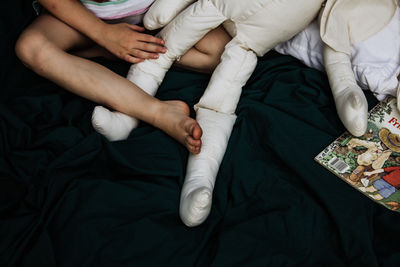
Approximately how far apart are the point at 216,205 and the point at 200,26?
0.43 metres

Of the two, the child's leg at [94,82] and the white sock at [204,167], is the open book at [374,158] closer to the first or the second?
the white sock at [204,167]

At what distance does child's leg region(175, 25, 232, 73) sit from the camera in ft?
3.05

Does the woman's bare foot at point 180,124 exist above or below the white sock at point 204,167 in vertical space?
above

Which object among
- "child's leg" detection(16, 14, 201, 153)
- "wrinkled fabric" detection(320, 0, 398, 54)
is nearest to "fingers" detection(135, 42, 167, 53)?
"child's leg" detection(16, 14, 201, 153)

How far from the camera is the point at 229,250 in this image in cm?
64

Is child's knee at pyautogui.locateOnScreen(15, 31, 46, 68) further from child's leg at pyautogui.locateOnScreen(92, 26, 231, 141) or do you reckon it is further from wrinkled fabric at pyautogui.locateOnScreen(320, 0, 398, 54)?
wrinkled fabric at pyautogui.locateOnScreen(320, 0, 398, 54)

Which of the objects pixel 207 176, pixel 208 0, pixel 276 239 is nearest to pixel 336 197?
pixel 276 239

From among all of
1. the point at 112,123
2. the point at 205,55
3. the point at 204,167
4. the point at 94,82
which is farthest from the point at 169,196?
the point at 205,55

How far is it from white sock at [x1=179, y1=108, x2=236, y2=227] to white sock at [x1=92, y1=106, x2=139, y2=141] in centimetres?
17

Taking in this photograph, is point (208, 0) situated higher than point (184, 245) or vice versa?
Result: point (208, 0)

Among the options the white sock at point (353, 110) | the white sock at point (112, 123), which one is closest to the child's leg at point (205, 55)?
the white sock at point (112, 123)

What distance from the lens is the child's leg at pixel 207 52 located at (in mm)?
930

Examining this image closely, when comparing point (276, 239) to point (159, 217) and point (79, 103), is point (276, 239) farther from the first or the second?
point (79, 103)

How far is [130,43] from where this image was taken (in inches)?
34.7
